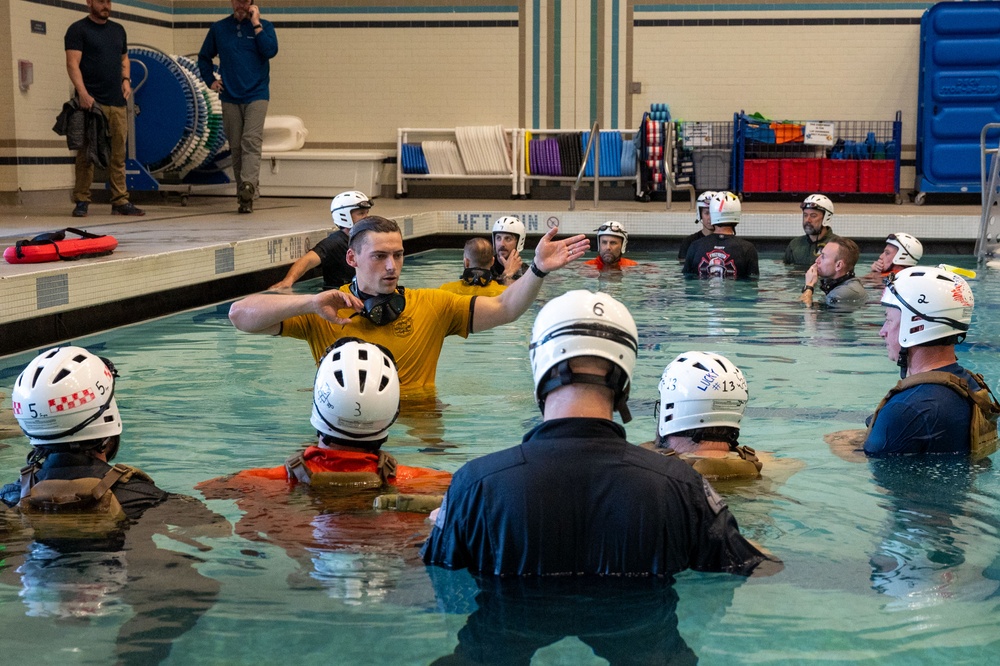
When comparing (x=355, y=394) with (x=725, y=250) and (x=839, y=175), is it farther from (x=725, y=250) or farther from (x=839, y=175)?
(x=839, y=175)

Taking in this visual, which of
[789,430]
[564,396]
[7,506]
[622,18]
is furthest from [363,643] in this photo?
[622,18]

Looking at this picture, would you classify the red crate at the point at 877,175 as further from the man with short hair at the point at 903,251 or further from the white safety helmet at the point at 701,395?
A: the white safety helmet at the point at 701,395

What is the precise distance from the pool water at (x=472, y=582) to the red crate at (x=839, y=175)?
10.2 meters

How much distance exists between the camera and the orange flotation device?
841cm

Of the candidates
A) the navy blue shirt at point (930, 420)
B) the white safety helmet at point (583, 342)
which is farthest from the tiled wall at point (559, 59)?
the white safety helmet at point (583, 342)

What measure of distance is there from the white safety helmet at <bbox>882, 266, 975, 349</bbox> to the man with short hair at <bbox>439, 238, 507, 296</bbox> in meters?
3.95

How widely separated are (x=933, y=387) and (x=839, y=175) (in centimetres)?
1303

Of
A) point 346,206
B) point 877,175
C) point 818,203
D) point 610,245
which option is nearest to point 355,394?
point 346,206

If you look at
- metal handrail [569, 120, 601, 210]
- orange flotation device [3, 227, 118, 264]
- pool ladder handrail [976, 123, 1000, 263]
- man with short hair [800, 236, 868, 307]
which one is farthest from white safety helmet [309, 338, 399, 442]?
metal handrail [569, 120, 601, 210]

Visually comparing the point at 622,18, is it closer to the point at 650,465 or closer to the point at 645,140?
the point at 645,140

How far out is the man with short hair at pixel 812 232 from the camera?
11219 mm

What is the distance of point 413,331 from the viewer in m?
5.73

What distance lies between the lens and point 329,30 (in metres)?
18.8

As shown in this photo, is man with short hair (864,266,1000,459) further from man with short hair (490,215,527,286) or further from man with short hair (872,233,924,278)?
man with short hair (872,233,924,278)
